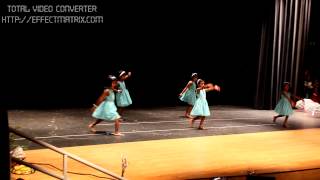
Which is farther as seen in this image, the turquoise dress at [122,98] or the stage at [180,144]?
the turquoise dress at [122,98]

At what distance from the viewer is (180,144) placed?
8.55m

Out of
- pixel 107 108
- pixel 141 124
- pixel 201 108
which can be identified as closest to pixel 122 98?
pixel 141 124

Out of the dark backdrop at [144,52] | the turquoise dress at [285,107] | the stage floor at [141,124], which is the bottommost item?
the stage floor at [141,124]

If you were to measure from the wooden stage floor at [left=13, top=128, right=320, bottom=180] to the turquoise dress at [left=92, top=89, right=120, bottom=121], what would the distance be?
0.78 m

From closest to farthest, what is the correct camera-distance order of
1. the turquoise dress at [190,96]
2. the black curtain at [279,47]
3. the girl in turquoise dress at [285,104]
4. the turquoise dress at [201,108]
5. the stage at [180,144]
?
the stage at [180,144] < the turquoise dress at [201,108] < the girl in turquoise dress at [285,104] < the turquoise dress at [190,96] < the black curtain at [279,47]

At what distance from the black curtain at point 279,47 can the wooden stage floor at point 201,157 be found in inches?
177

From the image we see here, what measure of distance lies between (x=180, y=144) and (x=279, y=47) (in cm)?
645

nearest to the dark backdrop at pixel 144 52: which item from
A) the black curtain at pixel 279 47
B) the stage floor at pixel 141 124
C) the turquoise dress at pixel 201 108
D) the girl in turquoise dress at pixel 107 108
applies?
the black curtain at pixel 279 47

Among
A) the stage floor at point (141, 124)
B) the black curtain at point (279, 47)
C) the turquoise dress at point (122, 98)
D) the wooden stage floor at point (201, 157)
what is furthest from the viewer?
the black curtain at point (279, 47)

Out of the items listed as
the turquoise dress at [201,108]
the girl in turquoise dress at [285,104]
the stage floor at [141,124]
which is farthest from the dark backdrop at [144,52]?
the turquoise dress at [201,108]

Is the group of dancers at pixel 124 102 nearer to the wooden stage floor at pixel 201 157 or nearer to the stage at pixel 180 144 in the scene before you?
the stage at pixel 180 144

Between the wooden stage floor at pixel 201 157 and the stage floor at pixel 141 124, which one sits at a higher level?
the stage floor at pixel 141 124

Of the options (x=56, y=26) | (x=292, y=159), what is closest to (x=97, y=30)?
(x=56, y=26)

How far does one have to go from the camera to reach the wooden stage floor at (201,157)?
669 centimetres
